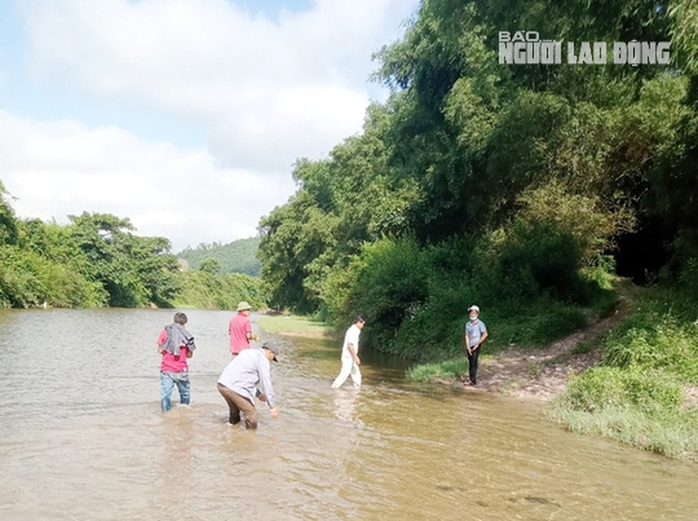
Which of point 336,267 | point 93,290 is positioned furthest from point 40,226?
point 336,267

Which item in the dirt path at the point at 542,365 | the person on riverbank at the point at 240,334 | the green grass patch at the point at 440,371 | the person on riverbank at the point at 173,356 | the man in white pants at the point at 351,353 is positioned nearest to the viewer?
the person on riverbank at the point at 173,356

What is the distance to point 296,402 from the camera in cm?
1203

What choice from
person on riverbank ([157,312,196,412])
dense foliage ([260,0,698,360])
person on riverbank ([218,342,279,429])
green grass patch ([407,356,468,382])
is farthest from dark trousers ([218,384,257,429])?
dense foliage ([260,0,698,360])

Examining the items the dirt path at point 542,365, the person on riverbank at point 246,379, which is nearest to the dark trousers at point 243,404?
the person on riverbank at point 246,379

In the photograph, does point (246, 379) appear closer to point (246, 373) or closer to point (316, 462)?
point (246, 373)

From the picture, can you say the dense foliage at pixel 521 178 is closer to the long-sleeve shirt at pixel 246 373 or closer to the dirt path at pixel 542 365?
A: the dirt path at pixel 542 365

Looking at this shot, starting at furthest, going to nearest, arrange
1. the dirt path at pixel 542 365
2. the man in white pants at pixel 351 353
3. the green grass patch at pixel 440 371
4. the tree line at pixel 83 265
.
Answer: the tree line at pixel 83 265
the green grass patch at pixel 440 371
the dirt path at pixel 542 365
the man in white pants at pixel 351 353

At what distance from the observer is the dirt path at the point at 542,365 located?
14047 mm

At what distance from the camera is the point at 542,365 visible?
1545cm

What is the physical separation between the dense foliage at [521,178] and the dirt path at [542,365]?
77 cm

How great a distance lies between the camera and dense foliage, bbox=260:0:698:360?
1466cm

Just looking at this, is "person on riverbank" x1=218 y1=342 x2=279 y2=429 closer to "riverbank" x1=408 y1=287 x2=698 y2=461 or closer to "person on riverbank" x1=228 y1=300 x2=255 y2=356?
"person on riverbank" x1=228 y1=300 x2=255 y2=356

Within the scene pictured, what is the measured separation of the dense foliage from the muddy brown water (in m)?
7.41

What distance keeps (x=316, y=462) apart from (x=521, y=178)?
1584 centimetres
